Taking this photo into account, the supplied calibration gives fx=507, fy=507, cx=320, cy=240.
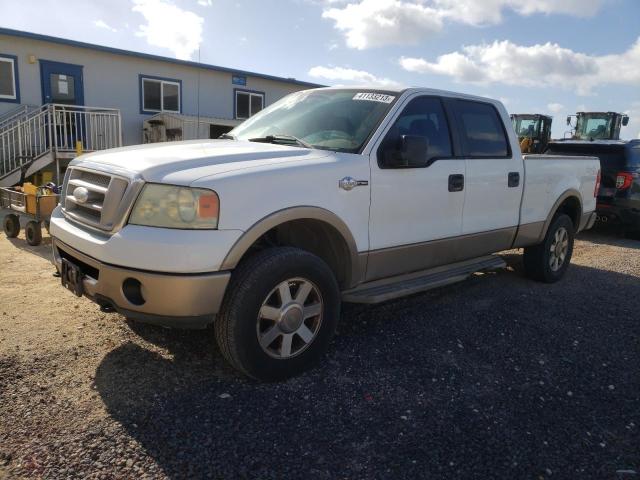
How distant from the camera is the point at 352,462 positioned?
2.48 m

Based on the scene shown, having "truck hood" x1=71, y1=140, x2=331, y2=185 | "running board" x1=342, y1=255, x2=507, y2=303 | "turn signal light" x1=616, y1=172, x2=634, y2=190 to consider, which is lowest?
"running board" x1=342, y1=255, x2=507, y2=303

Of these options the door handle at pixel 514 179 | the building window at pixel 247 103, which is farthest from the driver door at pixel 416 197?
the building window at pixel 247 103

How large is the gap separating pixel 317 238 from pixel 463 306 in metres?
1.92

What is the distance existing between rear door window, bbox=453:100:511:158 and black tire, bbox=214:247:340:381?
205 cm

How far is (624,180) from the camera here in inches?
353

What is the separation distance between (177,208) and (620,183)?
8802 mm

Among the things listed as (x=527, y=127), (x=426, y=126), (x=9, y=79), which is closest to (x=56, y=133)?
(x=9, y=79)

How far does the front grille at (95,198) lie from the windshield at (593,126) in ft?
58.5

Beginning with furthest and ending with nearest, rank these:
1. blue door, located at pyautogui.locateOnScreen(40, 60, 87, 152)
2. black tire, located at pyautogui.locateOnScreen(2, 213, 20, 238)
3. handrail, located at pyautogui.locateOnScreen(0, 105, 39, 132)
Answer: blue door, located at pyautogui.locateOnScreen(40, 60, 87, 152), handrail, located at pyautogui.locateOnScreen(0, 105, 39, 132), black tire, located at pyautogui.locateOnScreen(2, 213, 20, 238)

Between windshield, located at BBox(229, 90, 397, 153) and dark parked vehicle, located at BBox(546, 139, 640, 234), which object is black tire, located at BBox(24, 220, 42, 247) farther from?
dark parked vehicle, located at BBox(546, 139, 640, 234)

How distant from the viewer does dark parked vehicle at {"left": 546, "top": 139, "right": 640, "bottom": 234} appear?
8.98 metres

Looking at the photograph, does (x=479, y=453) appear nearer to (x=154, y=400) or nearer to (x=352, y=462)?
(x=352, y=462)

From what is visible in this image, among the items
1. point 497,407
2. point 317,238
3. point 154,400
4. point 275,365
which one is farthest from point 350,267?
point 154,400

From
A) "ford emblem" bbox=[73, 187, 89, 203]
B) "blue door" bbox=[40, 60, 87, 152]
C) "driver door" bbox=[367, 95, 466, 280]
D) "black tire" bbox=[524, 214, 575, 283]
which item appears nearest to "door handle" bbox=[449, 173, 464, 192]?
"driver door" bbox=[367, 95, 466, 280]
